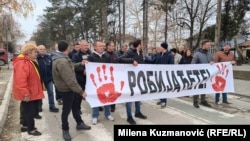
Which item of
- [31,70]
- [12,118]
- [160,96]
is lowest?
[12,118]

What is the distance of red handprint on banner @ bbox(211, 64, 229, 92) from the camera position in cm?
897

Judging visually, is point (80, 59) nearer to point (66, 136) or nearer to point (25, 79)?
point (25, 79)

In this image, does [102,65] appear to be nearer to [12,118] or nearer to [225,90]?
[12,118]

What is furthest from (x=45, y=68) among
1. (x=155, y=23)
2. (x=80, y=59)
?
(x=155, y=23)

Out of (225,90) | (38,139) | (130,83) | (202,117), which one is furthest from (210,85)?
(38,139)

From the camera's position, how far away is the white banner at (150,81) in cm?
690

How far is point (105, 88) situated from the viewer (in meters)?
6.98

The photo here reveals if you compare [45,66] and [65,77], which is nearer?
[65,77]

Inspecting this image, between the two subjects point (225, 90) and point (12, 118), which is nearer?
point (12, 118)

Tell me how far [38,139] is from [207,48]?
17.0ft

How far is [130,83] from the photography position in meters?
7.38

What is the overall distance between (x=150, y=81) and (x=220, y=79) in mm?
2403

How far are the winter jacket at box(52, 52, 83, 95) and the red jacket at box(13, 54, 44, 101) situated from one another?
48cm

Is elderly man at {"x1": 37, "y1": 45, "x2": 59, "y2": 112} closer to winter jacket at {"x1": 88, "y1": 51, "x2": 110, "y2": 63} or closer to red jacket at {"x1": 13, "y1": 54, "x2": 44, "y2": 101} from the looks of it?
winter jacket at {"x1": 88, "y1": 51, "x2": 110, "y2": 63}
